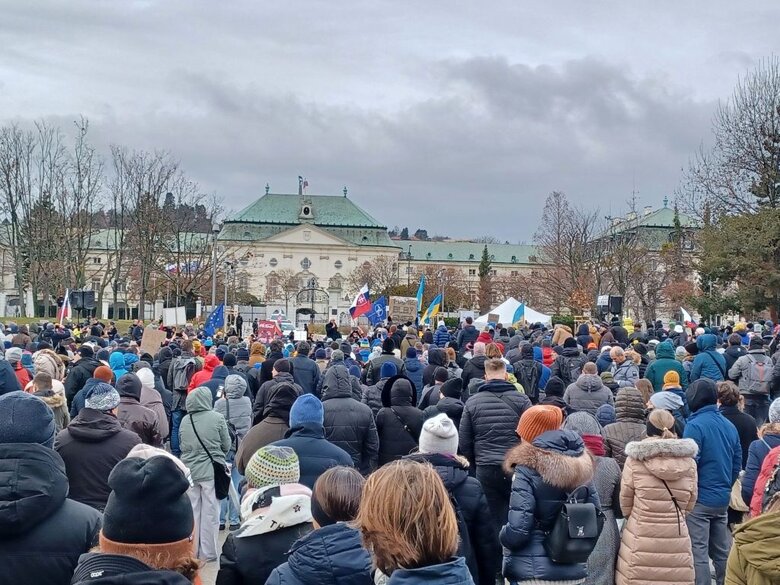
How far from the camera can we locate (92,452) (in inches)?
239

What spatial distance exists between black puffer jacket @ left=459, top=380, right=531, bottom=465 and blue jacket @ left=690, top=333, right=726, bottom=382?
594 centimetres

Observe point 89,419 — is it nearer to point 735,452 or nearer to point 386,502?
point 386,502

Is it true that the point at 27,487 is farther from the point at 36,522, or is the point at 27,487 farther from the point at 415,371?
the point at 415,371

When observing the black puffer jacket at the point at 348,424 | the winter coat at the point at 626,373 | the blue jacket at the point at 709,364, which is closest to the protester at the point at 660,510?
the black puffer jacket at the point at 348,424

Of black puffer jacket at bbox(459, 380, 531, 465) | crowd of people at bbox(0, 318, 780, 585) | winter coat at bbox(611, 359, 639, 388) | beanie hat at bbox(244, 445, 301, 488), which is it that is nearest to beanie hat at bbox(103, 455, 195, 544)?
crowd of people at bbox(0, 318, 780, 585)

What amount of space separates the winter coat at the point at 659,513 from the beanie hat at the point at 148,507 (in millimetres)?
3837

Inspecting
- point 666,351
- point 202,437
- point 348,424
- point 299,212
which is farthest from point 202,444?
point 299,212

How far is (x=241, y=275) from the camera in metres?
76.5

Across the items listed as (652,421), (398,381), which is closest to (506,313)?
(398,381)

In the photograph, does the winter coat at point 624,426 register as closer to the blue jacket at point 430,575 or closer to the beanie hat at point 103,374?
the blue jacket at point 430,575

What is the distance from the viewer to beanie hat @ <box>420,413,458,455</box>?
5746 mm

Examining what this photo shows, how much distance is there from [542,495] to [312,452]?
1704mm

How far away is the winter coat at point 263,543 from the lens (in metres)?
4.16

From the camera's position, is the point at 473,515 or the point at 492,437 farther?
the point at 492,437
